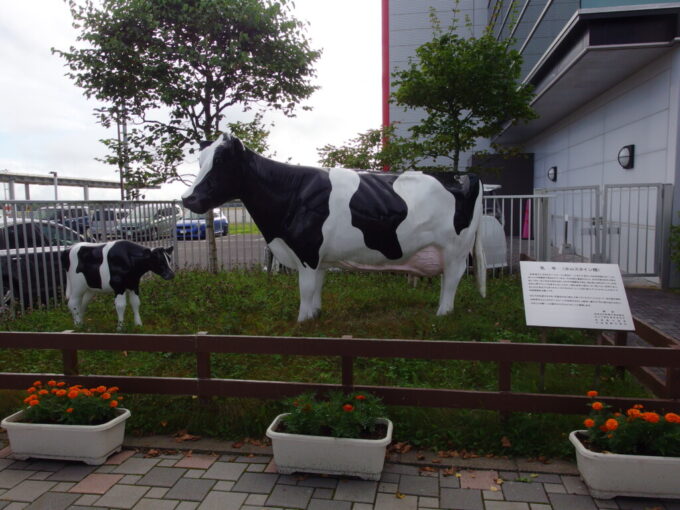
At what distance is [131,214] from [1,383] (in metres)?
5.58

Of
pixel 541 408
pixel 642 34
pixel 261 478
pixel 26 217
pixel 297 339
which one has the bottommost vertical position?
A: pixel 261 478

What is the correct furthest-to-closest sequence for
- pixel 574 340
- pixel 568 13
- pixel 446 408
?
pixel 568 13
pixel 574 340
pixel 446 408

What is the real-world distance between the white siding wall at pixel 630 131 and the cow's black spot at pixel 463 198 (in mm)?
4594

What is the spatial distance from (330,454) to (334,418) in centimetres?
21

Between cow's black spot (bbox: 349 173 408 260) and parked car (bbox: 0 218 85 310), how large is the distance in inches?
182

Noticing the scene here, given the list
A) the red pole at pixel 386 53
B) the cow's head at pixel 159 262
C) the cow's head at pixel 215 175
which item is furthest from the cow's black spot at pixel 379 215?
the red pole at pixel 386 53

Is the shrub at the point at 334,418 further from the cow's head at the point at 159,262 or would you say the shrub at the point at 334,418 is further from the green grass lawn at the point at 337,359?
the cow's head at the point at 159,262

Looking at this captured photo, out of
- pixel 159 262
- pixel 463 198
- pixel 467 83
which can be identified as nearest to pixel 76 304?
pixel 159 262

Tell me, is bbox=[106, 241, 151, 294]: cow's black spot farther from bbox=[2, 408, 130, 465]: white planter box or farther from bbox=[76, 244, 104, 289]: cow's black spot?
bbox=[2, 408, 130, 465]: white planter box

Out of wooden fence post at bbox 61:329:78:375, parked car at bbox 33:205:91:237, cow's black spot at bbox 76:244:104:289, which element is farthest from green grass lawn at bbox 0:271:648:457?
parked car at bbox 33:205:91:237

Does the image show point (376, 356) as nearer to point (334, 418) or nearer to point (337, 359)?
point (334, 418)

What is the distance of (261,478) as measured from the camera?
3258 millimetres

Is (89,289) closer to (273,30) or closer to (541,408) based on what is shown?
(541,408)

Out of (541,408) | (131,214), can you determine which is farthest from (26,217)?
(541,408)
